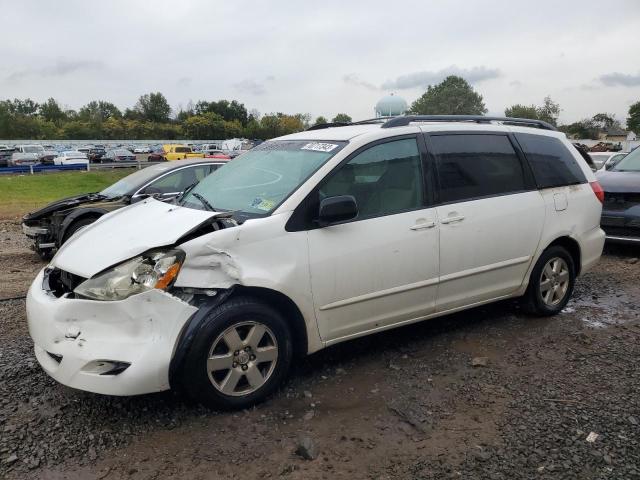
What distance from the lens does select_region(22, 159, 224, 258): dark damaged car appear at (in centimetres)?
736

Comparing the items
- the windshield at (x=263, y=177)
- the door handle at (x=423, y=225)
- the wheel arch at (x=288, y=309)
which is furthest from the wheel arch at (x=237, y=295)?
the door handle at (x=423, y=225)

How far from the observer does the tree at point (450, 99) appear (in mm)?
102062

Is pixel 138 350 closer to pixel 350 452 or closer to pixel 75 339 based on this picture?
pixel 75 339

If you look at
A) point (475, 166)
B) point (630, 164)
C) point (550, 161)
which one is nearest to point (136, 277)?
point (475, 166)

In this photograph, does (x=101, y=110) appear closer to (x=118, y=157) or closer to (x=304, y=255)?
(x=118, y=157)

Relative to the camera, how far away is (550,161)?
4.92 metres

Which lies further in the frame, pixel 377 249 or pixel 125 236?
pixel 377 249

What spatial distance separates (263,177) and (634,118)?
107 meters

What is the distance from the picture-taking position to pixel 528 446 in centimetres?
296

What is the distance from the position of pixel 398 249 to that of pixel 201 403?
1671 millimetres

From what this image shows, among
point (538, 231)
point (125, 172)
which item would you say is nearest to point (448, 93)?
point (125, 172)

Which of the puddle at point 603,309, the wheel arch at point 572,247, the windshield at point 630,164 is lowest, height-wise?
the puddle at point 603,309

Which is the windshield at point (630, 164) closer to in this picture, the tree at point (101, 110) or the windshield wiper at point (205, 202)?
the windshield wiper at point (205, 202)

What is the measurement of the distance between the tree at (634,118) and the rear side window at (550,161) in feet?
328
